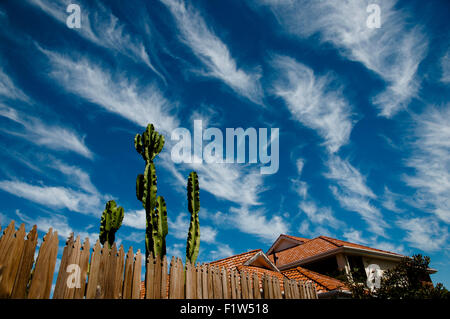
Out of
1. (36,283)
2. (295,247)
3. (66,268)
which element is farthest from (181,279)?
(295,247)

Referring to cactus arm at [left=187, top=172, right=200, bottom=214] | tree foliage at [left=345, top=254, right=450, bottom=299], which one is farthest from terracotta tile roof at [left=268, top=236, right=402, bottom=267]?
cactus arm at [left=187, top=172, right=200, bottom=214]

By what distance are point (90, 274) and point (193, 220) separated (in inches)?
150

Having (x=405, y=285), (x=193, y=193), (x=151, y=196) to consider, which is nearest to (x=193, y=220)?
(x=193, y=193)

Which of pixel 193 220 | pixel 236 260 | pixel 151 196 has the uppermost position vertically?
pixel 151 196

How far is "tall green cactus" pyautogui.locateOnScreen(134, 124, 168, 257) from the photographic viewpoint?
589cm

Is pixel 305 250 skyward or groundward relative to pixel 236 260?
skyward

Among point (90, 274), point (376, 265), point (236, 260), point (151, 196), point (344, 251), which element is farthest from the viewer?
point (376, 265)

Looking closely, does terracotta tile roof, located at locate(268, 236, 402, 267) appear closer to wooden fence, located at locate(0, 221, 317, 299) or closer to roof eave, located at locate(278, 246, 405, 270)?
roof eave, located at locate(278, 246, 405, 270)

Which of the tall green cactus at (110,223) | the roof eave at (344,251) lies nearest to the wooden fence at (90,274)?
the tall green cactus at (110,223)

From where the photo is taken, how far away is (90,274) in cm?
317

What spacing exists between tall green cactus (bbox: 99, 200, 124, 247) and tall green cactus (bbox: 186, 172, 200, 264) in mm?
1996

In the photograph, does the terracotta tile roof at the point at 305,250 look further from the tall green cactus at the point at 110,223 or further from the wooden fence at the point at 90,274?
the wooden fence at the point at 90,274

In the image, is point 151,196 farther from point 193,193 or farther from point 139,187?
point 193,193

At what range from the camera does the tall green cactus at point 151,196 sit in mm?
5893
